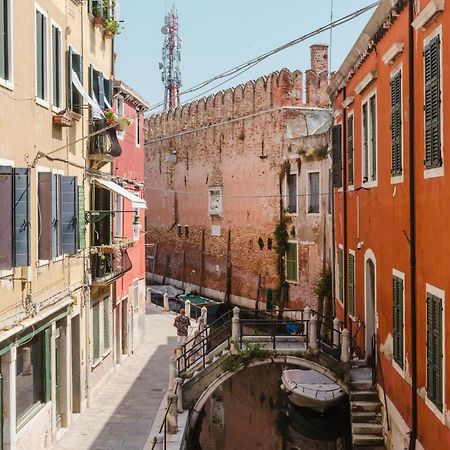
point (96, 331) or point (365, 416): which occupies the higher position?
point (96, 331)

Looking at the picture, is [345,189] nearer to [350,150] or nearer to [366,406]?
[350,150]

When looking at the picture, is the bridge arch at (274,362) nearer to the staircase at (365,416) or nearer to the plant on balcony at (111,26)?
the staircase at (365,416)

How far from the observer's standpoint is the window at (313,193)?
86.2 ft

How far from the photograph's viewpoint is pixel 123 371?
18.9 metres

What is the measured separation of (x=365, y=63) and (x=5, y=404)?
28.8 feet

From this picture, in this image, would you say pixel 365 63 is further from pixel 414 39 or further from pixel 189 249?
pixel 189 249

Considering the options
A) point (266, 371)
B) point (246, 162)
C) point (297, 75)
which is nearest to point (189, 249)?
point (246, 162)

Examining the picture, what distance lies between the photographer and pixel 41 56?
11.5 metres

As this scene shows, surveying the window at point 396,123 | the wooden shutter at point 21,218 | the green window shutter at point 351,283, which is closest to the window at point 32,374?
the wooden shutter at point 21,218

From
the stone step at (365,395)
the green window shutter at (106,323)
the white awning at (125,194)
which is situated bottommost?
the stone step at (365,395)

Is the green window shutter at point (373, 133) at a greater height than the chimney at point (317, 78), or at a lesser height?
lesser

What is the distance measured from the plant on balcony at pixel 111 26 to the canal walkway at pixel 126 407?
8.39 metres

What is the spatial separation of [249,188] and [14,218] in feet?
77.2

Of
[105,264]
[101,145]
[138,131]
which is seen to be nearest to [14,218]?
[101,145]
